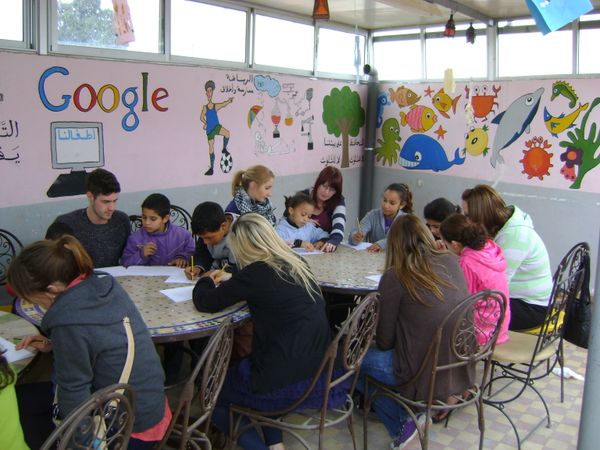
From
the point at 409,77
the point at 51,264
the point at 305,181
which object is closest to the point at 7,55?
the point at 51,264

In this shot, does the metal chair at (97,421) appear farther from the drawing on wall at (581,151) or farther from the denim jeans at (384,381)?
the drawing on wall at (581,151)

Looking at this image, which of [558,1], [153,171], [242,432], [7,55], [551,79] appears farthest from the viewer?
[551,79]

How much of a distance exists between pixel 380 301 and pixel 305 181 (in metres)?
3.98

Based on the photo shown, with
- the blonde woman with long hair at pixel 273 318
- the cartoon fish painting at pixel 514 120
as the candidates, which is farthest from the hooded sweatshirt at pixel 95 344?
the cartoon fish painting at pixel 514 120

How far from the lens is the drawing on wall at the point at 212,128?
17.3 ft

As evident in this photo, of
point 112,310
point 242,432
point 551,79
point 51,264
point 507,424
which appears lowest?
point 507,424

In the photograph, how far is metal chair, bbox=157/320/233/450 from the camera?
1.91 m

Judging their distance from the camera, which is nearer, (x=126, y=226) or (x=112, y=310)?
(x=112, y=310)

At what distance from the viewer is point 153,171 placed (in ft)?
16.1

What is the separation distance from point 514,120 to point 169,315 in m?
4.54

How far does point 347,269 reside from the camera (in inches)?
131

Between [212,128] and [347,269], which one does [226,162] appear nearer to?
[212,128]

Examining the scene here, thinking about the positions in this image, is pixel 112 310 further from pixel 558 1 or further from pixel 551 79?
pixel 551 79

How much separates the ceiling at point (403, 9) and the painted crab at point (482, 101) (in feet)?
2.28
